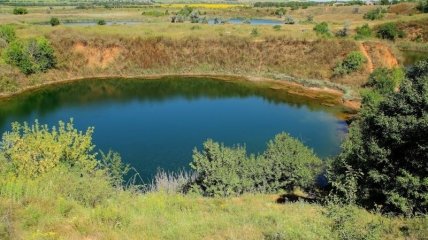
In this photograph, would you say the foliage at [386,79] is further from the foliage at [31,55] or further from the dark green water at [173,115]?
the foliage at [31,55]

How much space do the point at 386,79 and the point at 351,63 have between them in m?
11.3

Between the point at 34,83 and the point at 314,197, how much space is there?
40693 mm

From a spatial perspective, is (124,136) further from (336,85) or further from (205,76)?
(336,85)

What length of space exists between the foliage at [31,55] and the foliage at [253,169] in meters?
37.1

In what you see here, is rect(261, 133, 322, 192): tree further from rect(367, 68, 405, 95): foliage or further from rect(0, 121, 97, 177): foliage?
rect(367, 68, 405, 95): foliage

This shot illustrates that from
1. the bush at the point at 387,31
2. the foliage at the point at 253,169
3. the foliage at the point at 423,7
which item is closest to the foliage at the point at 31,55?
the foliage at the point at 253,169

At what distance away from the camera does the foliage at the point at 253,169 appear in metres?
22.0

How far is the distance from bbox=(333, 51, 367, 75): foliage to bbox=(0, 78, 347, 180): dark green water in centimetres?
991

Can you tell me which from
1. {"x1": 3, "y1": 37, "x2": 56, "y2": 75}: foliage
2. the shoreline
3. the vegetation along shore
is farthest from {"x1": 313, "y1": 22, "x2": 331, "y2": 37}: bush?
{"x1": 3, "y1": 37, "x2": 56, "y2": 75}: foliage

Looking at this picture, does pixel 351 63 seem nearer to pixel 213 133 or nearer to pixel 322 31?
pixel 322 31

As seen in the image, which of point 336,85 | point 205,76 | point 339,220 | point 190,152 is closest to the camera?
point 339,220

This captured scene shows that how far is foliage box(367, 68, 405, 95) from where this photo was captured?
4106cm

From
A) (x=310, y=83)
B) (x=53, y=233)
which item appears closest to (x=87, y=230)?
(x=53, y=233)

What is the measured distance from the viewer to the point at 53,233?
11.0m
